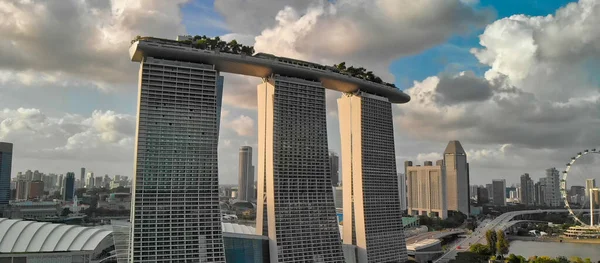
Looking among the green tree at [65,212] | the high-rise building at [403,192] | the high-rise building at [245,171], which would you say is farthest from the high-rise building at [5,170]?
the high-rise building at [403,192]

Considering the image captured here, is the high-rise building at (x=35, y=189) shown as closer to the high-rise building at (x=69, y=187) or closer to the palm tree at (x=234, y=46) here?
the high-rise building at (x=69, y=187)

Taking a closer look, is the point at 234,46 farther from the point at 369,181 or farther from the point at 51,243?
the point at 51,243

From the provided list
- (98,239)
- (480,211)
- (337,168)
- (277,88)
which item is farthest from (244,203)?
(277,88)

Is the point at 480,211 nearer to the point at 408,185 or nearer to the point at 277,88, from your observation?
the point at 408,185

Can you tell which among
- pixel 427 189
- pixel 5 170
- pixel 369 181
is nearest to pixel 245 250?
pixel 369 181

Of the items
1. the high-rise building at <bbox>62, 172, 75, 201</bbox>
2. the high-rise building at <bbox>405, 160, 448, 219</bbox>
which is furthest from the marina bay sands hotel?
the high-rise building at <bbox>62, 172, 75, 201</bbox>
